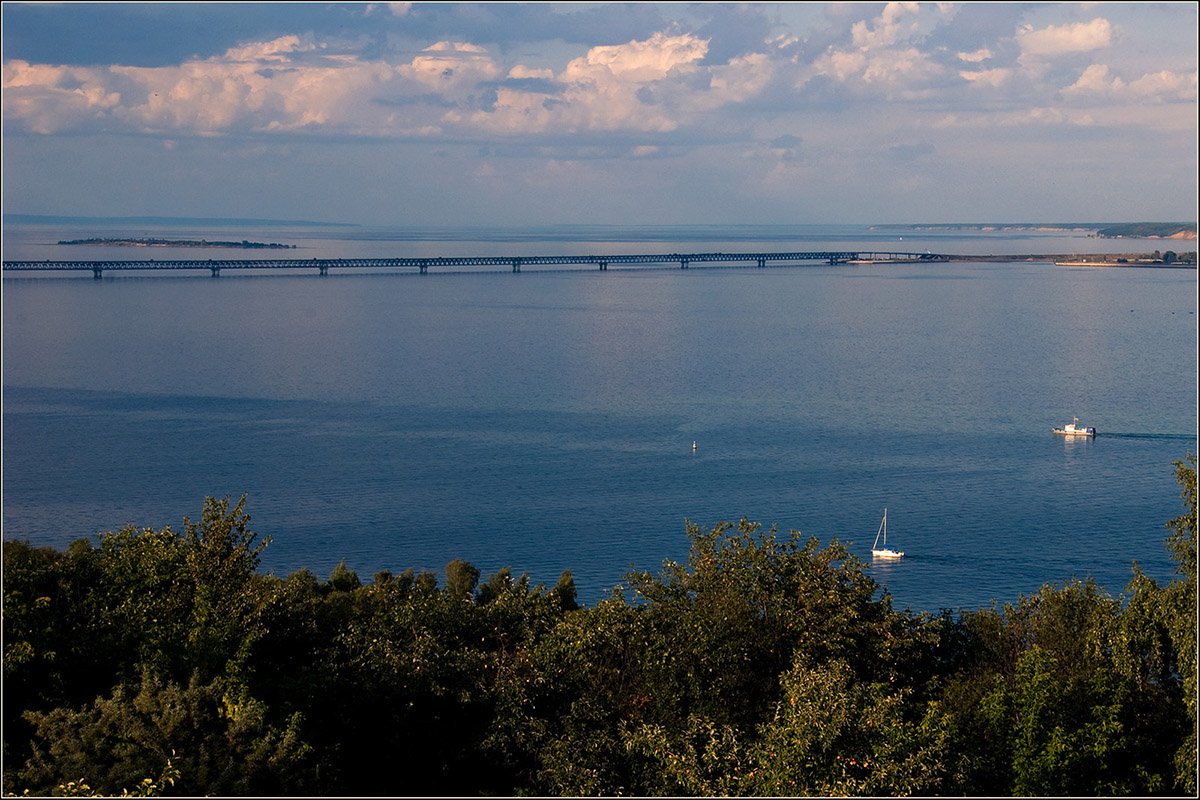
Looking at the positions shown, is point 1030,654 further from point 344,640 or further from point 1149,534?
point 1149,534

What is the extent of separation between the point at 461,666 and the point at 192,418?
3700cm

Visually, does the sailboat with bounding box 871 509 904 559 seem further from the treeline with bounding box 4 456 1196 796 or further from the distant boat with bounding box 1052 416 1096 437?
the distant boat with bounding box 1052 416 1096 437

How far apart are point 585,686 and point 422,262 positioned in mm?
124074

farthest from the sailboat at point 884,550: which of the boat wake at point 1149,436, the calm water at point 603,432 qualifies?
the boat wake at point 1149,436

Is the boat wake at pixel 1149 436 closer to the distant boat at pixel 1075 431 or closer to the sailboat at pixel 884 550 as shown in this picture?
the distant boat at pixel 1075 431

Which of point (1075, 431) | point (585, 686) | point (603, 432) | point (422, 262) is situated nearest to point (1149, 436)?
point (1075, 431)

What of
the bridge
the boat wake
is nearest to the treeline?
the boat wake

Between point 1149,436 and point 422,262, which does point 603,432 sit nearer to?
point 1149,436

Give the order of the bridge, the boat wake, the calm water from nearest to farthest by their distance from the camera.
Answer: the calm water < the boat wake < the bridge

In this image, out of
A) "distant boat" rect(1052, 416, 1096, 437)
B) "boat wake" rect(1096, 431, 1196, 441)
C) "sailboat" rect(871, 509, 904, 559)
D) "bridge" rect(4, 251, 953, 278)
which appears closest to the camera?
"sailboat" rect(871, 509, 904, 559)

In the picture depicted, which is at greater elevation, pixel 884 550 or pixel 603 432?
pixel 603 432

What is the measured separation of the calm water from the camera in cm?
3142

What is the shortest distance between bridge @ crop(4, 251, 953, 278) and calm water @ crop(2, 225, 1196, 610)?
27.9m

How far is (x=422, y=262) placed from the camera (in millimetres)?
134125
